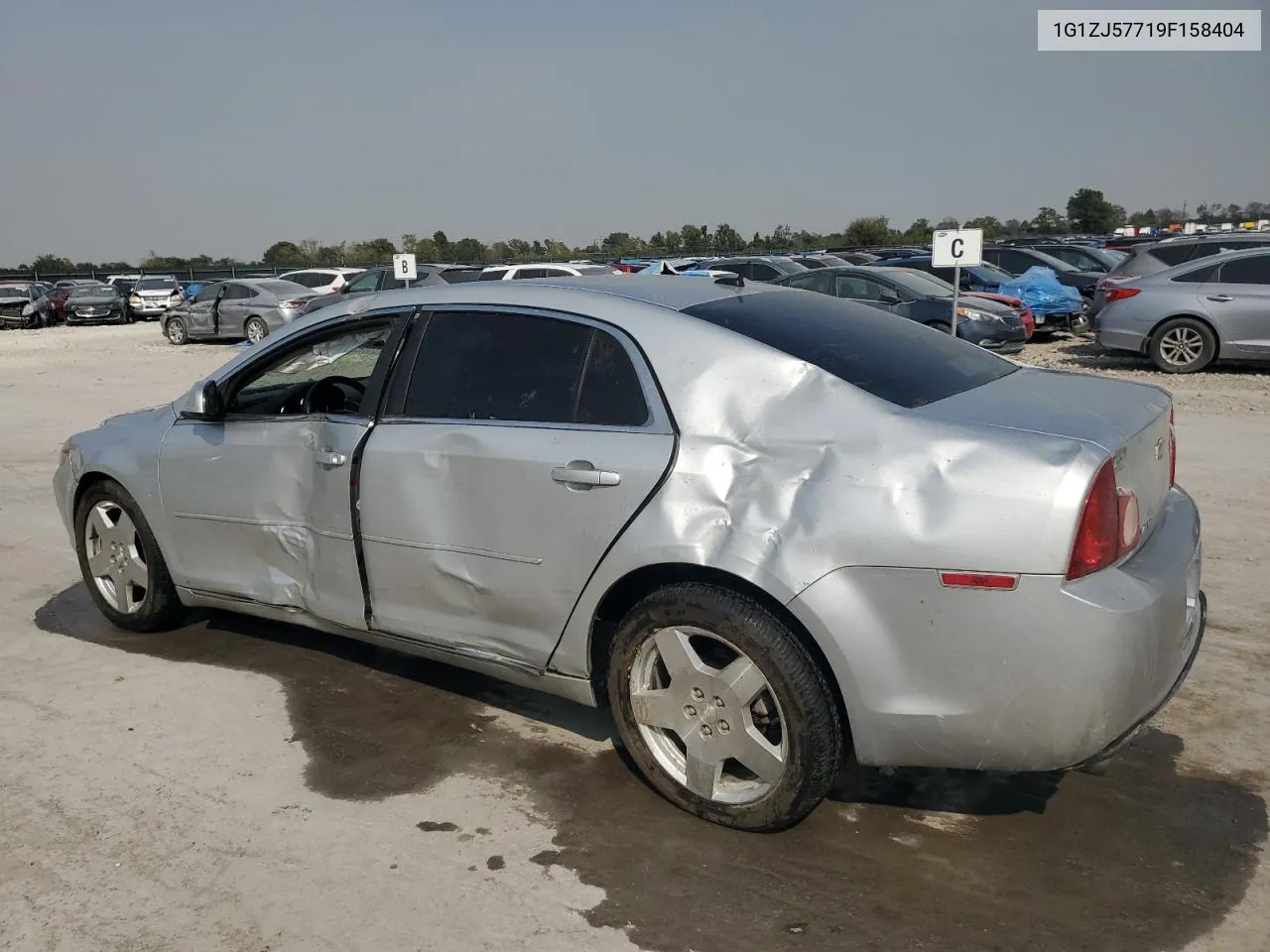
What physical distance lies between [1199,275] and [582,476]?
12688 millimetres

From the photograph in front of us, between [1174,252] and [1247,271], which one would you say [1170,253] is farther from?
[1247,271]

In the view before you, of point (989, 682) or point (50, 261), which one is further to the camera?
point (50, 261)

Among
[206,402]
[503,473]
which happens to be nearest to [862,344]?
[503,473]

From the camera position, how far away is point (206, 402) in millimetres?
4660

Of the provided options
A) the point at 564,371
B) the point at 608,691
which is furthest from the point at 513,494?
the point at 608,691

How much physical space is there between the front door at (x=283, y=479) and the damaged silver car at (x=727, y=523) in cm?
1

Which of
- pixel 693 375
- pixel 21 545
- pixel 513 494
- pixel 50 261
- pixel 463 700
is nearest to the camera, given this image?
pixel 693 375

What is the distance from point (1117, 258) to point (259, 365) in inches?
932

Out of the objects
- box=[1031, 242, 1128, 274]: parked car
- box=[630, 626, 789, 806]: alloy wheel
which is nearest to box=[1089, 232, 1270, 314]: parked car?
box=[1031, 242, 1128, 274]: parked car

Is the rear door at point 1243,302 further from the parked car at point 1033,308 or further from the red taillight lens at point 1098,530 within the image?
the red taillight lens at point 1098,530

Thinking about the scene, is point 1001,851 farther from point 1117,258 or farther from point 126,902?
point 1117,258

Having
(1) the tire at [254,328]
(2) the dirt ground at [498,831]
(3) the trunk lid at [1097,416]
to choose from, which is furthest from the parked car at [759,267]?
(3) the trunk lid at [1097,416]

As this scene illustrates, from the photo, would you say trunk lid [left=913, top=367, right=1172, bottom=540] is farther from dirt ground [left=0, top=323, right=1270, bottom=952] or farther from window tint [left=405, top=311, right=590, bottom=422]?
window tint [left=405, top=311, right=590, bottom=422]

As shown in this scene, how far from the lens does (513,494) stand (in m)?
3.73
